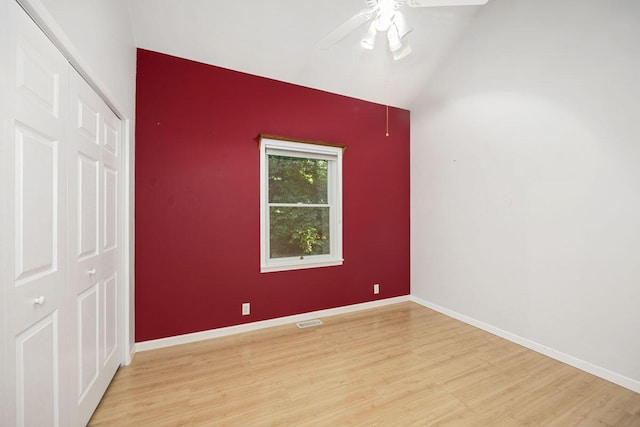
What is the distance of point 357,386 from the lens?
2031 millimetres

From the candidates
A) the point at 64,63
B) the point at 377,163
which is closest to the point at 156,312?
the point at 64,63

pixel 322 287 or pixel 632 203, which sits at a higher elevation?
pixel 632 203

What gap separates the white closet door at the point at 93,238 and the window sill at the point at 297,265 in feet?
4.53

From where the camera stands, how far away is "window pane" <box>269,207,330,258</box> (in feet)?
10.6

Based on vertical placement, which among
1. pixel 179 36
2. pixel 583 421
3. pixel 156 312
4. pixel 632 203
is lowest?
pixel 583 421

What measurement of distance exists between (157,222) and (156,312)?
866mm

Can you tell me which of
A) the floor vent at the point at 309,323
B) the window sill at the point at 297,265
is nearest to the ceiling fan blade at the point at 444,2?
the window sill at the point at 297,265

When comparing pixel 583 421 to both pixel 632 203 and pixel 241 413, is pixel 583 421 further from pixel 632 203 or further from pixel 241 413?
pixel 241 413

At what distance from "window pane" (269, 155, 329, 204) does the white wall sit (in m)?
1.55

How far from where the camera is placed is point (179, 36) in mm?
2535

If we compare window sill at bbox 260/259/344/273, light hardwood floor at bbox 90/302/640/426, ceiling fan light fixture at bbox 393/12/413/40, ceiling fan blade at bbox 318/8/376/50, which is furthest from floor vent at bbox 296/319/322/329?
ceiling fan light fixture at bbox 393/12/413/40

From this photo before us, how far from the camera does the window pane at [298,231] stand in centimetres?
323

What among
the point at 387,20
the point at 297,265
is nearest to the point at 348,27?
the point at 387,20

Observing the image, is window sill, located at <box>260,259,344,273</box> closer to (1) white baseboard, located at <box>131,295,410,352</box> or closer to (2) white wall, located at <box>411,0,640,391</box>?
(1) white baseboard, located at <box>131,295,410,352</box>
